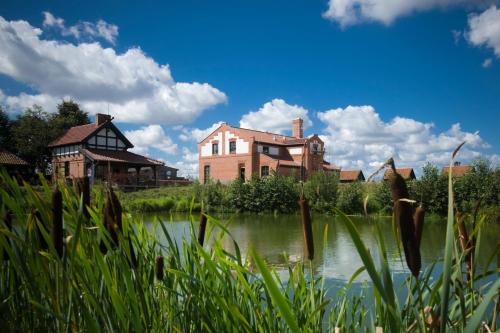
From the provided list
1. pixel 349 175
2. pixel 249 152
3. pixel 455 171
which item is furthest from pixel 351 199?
pixel 349 175

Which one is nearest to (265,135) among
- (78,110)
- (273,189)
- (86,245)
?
(273,189)

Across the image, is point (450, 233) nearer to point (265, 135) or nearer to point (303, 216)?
point (303, 216)

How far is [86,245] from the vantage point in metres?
1.04

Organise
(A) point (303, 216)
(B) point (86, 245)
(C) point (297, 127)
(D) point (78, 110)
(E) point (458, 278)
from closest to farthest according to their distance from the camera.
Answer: (E) point (458, 278)
(A) point (303, 216)
(B) point (86, 245)
(C) point (297, 127)
(D) point (78, 110)

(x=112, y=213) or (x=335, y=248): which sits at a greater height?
(x=112, y=213)

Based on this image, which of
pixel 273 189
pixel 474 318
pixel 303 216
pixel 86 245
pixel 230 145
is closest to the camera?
pixel 474 318

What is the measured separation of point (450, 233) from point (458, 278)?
29cm

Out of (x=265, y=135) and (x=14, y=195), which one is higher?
(x=265, y=135)

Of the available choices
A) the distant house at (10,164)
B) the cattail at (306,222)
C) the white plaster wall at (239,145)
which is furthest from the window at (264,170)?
the cattail at (306,222)

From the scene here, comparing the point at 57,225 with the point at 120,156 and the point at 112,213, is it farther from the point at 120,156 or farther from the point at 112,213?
the point at 120,156

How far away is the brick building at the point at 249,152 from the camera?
3161 cm

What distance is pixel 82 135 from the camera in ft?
92.9

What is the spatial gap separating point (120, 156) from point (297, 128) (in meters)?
16.3

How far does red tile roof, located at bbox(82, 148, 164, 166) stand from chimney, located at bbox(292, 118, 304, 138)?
13.4 m
